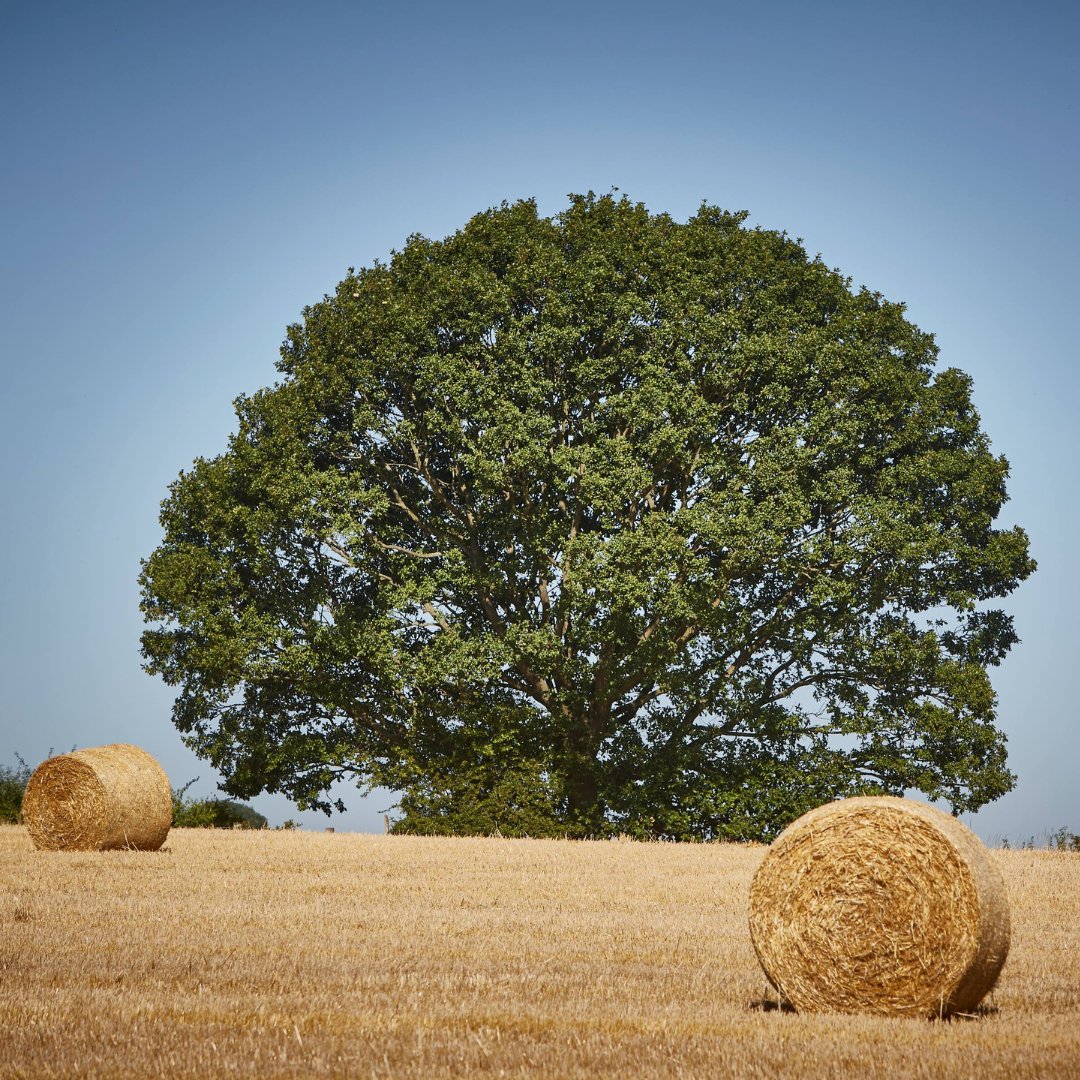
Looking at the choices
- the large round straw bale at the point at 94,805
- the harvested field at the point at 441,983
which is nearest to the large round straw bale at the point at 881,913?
the harvested field at the point at 441,983

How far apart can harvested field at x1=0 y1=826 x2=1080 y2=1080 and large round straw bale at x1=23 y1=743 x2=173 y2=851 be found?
190 centimetres

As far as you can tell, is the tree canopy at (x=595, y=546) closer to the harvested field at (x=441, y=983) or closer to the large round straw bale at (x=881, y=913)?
the harvested field at (x=441, y=983)

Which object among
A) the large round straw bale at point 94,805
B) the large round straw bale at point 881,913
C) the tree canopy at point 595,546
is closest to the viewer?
the large round straw bale at point 881,913

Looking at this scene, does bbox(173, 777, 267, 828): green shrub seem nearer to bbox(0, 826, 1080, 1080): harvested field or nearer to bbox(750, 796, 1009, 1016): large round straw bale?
bbox(0, 826, 1080, 1080): harvested field

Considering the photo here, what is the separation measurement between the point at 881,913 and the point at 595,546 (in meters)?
14.7

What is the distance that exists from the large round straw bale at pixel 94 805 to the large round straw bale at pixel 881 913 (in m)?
11.9

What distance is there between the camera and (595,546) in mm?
23078

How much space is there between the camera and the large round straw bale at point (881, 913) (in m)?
8.34

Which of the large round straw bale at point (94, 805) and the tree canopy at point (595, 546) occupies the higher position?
the tree canopy at point (595, 546)

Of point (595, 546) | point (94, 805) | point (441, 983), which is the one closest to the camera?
point (441, 983)

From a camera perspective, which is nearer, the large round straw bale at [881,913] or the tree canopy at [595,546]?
the large round straw bale at [881,913]

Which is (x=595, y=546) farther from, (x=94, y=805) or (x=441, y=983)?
(x=441, y=983)

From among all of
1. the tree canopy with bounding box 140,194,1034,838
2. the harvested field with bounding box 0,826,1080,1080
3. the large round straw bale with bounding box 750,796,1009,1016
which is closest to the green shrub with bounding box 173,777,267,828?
the tree canopy with bounding box 140,194,1034,838

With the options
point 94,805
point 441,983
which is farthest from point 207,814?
point 441,983
